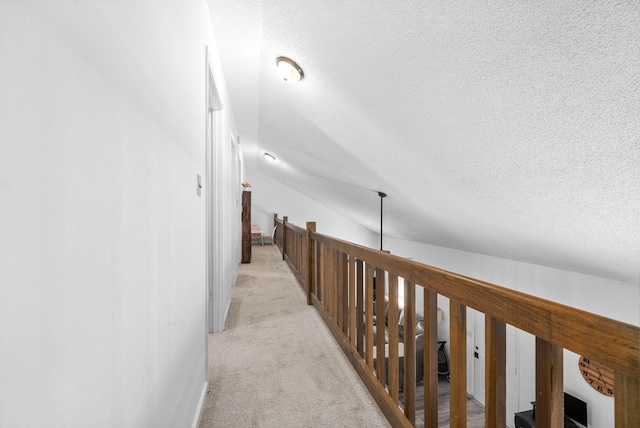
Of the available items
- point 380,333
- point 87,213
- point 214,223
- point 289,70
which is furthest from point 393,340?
point 289,70

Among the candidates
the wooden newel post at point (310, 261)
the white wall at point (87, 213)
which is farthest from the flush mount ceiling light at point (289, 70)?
the wooden newel post at point (310, 261)

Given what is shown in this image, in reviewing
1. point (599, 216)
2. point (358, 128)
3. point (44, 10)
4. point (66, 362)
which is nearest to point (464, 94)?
point (358, 128)

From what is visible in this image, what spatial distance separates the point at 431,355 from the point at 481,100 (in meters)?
1.23

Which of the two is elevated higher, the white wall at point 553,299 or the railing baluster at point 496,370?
the railing baluster at point 496,370

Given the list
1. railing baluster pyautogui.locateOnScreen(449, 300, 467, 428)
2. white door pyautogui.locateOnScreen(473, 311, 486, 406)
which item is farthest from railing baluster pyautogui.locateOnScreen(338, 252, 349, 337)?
white door pyautogui.locateOnScreen(473, 311, 486, 406)

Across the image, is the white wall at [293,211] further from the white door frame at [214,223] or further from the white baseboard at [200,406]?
the white baseboard at [200,406]

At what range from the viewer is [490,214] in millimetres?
3080

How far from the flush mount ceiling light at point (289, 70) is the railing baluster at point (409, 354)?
1735 millimetres

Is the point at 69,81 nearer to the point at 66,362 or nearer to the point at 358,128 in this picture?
the point at 66,362

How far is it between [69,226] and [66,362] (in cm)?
22

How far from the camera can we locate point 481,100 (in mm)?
1618

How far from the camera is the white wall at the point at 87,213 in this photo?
1.38 feet

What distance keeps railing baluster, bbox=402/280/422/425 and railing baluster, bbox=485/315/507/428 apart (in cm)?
46

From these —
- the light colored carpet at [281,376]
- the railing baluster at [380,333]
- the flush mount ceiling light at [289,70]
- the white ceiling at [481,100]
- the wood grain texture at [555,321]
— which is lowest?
the light colored carpet at [281,376]
